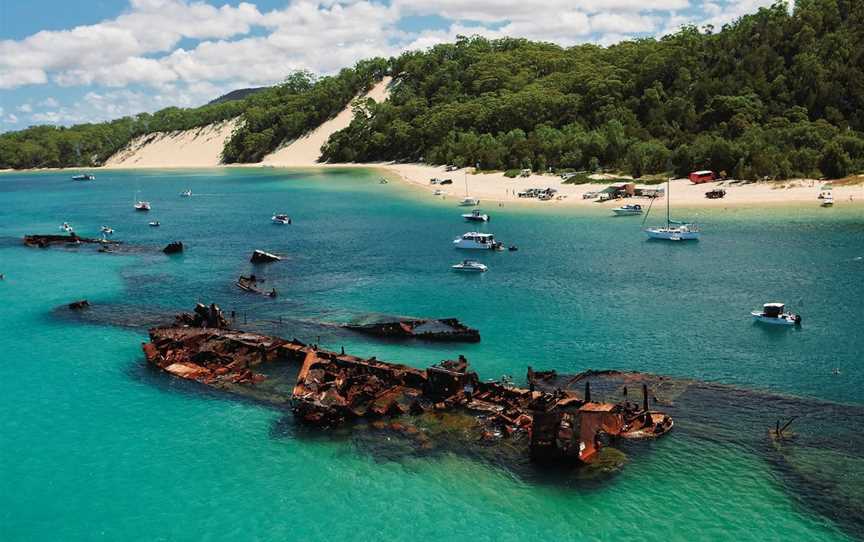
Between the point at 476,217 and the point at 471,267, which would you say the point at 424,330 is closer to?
the point at 471,267

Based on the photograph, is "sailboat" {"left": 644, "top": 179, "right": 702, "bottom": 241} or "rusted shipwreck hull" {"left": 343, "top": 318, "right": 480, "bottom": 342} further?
"sailboat" {"left": 644, "top": 179, "right": 702, "bottom": 241}

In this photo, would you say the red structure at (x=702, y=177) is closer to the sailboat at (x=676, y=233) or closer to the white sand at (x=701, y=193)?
the white sand at (x=701, y=193)

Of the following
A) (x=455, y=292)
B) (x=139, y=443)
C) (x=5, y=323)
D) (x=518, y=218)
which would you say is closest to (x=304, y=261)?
(x=455, y=292)

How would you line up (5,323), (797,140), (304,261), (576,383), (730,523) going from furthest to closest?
(797,140) < (304,261) < (5,323) < (576,383) < (730,523)

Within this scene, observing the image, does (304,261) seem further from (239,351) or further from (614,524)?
(614,524)

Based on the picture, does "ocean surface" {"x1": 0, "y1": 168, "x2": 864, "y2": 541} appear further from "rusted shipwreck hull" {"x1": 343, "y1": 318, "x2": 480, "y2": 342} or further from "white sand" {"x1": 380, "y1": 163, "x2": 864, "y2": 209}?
"white sand" {"x1": 380, "y1": 163, "x2": 864, "y2": 209}

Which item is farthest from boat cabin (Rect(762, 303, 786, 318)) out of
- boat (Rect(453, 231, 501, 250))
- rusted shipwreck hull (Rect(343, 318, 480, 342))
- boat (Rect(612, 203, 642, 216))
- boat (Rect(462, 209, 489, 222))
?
boat (Rect(462, 209, 489, 222))
